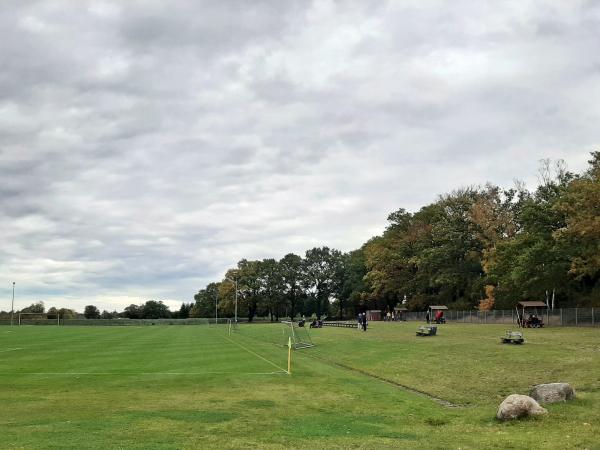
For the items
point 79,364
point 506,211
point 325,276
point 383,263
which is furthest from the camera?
point 325,276

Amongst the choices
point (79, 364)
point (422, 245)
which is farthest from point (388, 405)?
point (422, 245)

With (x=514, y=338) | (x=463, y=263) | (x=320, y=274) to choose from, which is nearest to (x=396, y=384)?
(x=514, y=338)

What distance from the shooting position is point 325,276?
6604 inches

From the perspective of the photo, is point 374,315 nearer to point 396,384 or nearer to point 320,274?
point 320,274

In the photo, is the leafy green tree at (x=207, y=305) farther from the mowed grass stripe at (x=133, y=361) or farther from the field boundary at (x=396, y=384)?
the field boundary at (x=396, y=384)

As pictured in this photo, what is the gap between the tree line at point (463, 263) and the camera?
5906 cm

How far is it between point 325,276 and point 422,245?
214 feet

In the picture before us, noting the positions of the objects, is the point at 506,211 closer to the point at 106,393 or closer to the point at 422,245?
the point at 422,245

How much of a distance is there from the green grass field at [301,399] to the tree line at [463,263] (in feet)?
96.7

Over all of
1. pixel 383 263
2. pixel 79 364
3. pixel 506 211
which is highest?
pixel 506 211

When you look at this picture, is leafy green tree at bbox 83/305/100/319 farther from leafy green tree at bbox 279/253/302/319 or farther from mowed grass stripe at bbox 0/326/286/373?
mowed grass stripe at bbox 0/326/286/373

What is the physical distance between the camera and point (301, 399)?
58.3 ft

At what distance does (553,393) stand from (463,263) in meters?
81.3

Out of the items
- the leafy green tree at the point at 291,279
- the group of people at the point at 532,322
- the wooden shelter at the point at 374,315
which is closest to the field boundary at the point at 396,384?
the group of people at the point at 532,322
